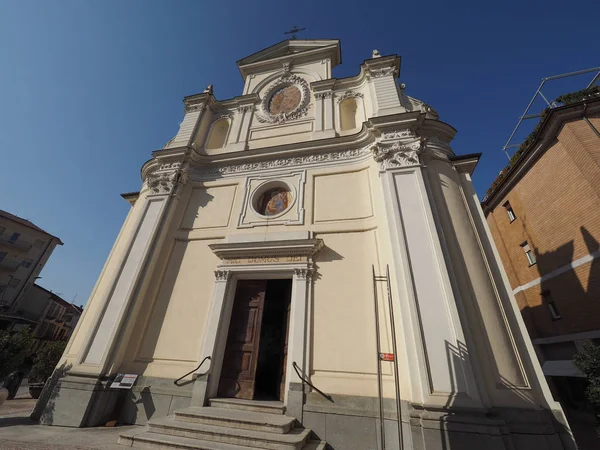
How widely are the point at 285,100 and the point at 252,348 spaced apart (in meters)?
10.3

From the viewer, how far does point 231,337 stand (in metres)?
7.20

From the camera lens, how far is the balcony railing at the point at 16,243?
1056 inches

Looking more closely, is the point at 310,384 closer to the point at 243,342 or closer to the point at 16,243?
the point at 243,342

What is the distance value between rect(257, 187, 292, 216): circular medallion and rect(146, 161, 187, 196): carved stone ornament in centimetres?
309

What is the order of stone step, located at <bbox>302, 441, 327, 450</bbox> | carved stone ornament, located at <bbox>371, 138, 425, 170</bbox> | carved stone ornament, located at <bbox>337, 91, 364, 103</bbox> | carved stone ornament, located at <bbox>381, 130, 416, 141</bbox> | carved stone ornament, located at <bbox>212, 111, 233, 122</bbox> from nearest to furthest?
stone step, located at <bbox>302, 441, 327, 450</bbox>, carved stone ornament, located at <bbox>371, 138, 425, 170</bbox>, carved stone ornament, located at <bbox>381, 130, 416, 141</bbox>, carved stone ornament, located at <bbox>337, 91, 364, 103</bbox>, carved stone ornament, located at <bbox>212, 111, 233, 122</bbox>

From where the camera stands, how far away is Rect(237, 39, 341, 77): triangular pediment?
42.0 feet

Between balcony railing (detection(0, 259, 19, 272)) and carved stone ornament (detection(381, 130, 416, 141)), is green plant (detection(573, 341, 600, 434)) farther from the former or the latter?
balcony railing (detection(0, 259, 19, 272))

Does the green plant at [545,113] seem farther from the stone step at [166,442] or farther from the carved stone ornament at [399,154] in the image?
the stone step at [166,442]

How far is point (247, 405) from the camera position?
227 inches

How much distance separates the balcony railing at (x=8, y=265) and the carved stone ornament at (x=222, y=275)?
3296 cm

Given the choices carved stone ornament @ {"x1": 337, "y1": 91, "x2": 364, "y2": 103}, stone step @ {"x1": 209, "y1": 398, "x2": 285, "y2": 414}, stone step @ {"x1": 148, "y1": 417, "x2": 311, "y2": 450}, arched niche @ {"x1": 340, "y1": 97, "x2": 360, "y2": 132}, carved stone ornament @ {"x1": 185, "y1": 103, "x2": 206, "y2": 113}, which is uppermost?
carved stone ornament @ {"x1": 185, "y1": 103, "x2": 206, "y2": 113}

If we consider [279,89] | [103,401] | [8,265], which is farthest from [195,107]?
[8,265]

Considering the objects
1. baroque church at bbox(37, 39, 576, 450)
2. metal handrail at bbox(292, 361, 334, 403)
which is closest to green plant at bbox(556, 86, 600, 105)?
baroque church at bbox(37, 39, 576, 450)

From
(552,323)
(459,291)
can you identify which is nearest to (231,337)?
(459,291)
